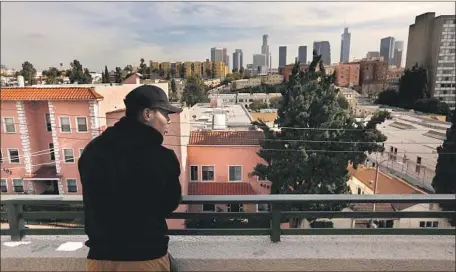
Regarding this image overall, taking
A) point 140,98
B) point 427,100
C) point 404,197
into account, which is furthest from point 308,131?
point 427,100

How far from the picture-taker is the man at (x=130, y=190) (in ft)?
2.73

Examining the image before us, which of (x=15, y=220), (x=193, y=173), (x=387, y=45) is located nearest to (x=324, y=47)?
(x=387, y=45)

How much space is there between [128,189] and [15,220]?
3.28 ft

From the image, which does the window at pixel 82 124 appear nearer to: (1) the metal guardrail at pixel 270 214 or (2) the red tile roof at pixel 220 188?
(2) the red tile roof at pixel 220 188

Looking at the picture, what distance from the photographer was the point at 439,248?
1408 mm

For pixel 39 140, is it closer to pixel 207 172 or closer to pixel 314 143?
pixel 314 143

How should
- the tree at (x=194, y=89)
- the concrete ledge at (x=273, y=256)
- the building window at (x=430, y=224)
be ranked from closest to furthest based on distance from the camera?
the concrete ledge at (x=273, y=256)
the building window at (x=430, y=224)
the tree at (x=194, y=89)

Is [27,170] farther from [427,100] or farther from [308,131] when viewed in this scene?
[427,100]

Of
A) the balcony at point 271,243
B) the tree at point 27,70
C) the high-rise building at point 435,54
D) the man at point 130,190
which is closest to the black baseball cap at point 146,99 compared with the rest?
the man at point 130,190

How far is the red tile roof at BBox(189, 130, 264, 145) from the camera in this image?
930 cm

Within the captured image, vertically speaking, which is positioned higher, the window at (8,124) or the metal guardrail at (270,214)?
the window at (8,124)

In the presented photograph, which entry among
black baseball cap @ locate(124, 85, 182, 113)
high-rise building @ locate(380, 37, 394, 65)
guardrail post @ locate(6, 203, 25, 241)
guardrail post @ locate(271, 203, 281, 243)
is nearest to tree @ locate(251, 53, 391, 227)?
high-rise building @ locate(380, 37, 394, 65)

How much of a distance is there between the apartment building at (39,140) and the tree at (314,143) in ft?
15.4

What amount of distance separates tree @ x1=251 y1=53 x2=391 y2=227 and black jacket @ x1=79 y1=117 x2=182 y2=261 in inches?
274
